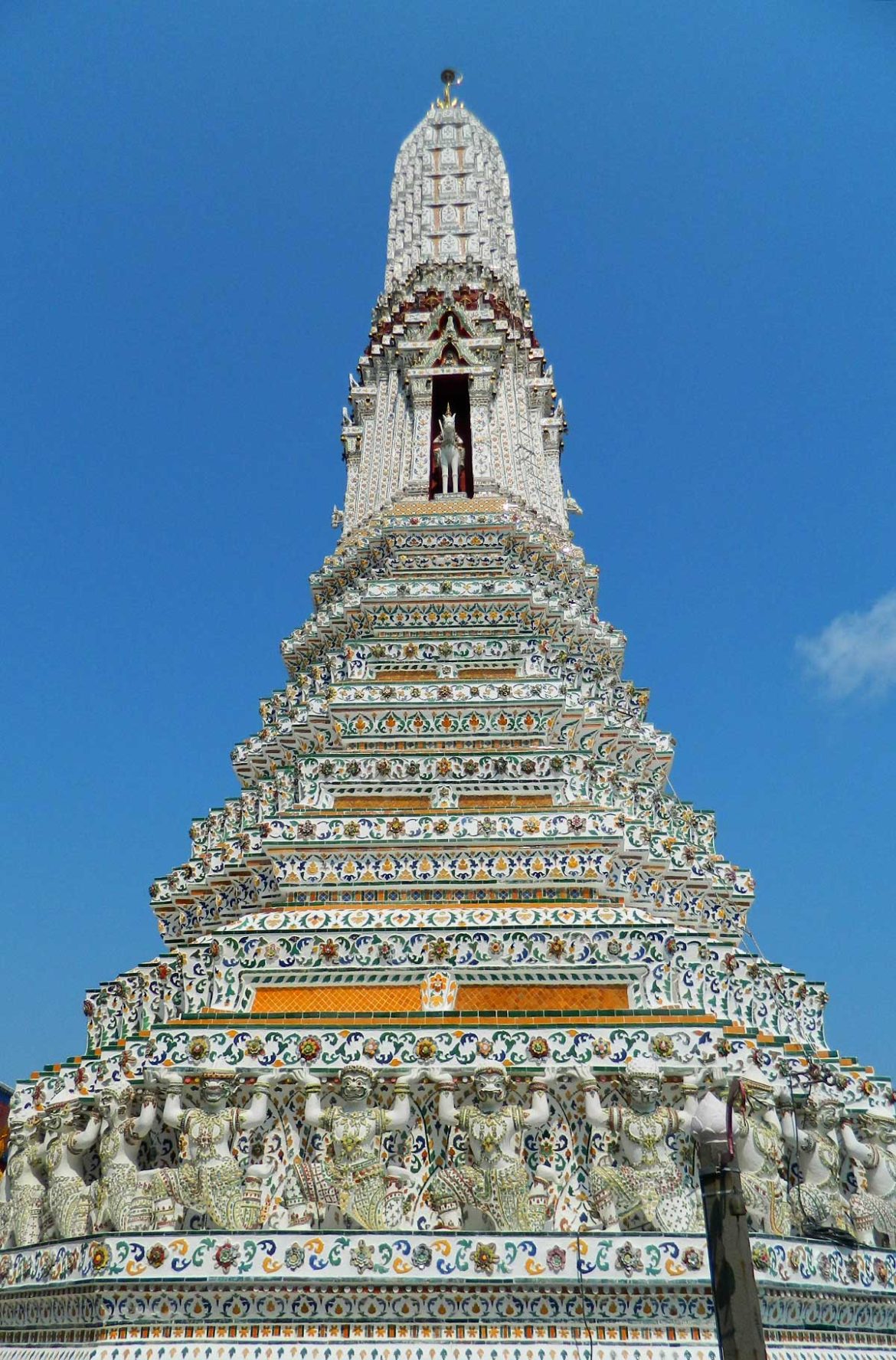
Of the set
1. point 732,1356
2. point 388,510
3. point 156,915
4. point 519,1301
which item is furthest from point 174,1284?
point 388,510

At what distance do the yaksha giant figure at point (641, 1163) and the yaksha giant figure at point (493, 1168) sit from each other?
402 mm

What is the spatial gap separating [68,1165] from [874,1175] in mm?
7223

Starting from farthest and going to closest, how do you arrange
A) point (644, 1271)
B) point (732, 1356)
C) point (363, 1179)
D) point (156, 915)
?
point (156, 915) < point (363, 1179) < point (644, 1271) < point (732, 1356)

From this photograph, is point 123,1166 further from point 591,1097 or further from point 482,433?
point 482,433

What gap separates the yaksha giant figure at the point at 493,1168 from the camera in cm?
849

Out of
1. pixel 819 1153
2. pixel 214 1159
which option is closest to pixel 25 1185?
pixel 214 1159

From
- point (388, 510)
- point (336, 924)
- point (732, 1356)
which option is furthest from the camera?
point (388, 510)

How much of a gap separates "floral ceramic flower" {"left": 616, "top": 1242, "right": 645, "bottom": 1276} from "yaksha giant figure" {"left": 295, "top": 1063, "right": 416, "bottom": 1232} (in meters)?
1.74

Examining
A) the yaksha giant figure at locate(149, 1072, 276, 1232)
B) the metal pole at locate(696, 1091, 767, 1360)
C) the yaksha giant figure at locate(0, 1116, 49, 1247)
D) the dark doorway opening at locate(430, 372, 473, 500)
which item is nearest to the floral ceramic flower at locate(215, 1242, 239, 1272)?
the yaksha giant figure at locate(149, 1072, 276, 1232)

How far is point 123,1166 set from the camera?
9.12 m

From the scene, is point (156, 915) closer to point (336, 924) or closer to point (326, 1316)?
A: point (336, 924)

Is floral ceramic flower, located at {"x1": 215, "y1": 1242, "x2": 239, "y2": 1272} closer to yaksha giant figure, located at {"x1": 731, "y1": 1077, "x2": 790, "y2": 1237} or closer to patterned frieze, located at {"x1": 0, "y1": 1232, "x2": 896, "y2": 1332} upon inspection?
patterned frieze, located at {"x1": 0, "y1": 1232, "x2": 896, "y2": 1332}

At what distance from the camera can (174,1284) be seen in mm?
8180

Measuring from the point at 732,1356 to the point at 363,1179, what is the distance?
377 cm
